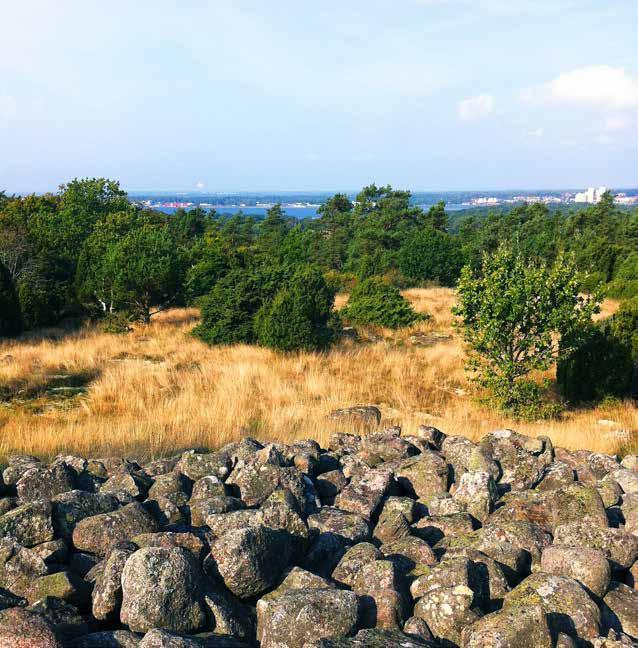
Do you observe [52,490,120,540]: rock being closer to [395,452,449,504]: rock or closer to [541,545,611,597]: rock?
[395,452,449,504]: rock

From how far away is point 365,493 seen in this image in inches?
185

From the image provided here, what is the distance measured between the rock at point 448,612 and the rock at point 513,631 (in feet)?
0.25

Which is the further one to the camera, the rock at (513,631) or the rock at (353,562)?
the rock at (353,562)

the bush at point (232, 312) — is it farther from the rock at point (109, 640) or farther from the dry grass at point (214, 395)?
the rock at point (109, 640)

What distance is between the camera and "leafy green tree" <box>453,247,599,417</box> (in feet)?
32.8

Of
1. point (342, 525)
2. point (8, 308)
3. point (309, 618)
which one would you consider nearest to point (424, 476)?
point (342, 525)

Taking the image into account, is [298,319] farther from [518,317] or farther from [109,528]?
[109,528]

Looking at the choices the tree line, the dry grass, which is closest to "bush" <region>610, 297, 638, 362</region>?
the tree line

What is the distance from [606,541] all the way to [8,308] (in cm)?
1833

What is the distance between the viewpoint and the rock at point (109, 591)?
3008 millimetres

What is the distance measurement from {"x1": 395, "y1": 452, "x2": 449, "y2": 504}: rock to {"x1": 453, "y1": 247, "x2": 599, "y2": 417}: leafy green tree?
4978mm

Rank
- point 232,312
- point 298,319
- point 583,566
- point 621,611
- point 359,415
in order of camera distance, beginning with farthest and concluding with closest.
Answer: point 232,312 < point 298,319 < point 359,415 < point 583,566 < point 621,611

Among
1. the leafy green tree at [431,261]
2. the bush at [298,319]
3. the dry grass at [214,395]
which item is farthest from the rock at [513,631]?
the leafy green tree at [431,261]

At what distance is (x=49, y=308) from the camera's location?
817 inches
